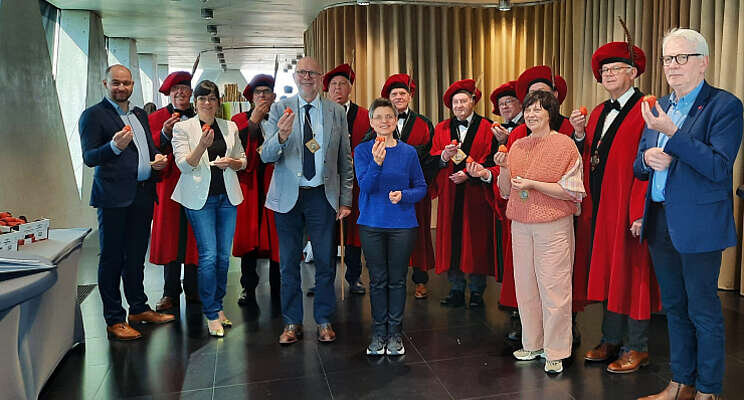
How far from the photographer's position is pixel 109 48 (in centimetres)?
1045

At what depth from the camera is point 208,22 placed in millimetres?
9125

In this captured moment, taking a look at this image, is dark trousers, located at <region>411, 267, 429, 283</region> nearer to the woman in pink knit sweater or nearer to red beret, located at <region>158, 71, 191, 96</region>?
the woman in pink knit sweater

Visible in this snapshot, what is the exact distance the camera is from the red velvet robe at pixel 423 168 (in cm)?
411

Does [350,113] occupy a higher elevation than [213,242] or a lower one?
higher

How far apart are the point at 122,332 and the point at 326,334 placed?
1.31 m

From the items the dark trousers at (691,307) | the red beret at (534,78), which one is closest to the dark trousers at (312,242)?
the red beret at (534,78)

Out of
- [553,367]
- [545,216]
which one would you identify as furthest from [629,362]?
[545,216]

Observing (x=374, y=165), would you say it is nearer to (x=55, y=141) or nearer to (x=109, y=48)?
(x=55, y=141)

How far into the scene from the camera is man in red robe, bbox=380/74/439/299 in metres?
4.14

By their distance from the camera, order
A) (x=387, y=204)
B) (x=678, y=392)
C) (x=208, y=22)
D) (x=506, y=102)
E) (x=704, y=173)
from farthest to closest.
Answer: (x=208, y=22), (x=506, y=102), (x=387, y=204), (x=678, y=392), (x=704, y=173)

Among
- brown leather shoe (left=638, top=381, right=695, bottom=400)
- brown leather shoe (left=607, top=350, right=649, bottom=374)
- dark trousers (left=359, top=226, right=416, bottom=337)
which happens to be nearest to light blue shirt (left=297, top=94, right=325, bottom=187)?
dark trousers (left=359, top=226, right=416, bottom=337)

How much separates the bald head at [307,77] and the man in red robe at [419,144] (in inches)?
36.0

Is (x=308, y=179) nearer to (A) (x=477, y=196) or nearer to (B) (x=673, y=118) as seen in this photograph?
(A) (x=477, y=196)

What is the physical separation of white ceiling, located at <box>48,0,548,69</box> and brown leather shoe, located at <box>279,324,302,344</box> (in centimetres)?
538
